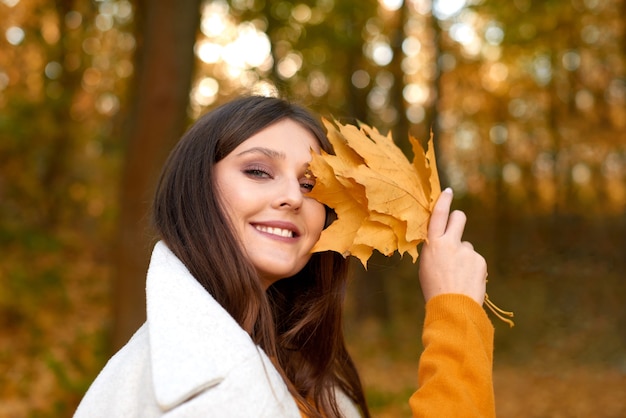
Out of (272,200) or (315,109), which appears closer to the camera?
(272,200)

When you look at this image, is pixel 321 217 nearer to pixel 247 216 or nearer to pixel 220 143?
pixel 247 216

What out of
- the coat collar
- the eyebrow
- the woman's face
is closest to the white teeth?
the woman's face

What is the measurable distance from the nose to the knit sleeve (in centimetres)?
47

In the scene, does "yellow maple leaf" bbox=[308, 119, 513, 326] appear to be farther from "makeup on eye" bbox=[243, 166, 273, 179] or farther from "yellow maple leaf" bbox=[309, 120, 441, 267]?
"makeup on eye" bbox=[243, 166, 273, 179]

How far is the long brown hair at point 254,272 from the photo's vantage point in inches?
67.9

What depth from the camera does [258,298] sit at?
1.74 m

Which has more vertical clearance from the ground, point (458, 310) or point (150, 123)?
point (150, 123)

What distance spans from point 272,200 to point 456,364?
0.65 m

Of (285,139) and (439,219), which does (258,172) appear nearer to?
(285,139)

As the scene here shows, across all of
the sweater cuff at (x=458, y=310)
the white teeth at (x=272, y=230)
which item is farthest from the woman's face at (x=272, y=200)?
the sweater cuff at (x=458, y=310)

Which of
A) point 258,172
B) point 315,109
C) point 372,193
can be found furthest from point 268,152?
point 315,109

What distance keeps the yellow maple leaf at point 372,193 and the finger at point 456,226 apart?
0.06 meters

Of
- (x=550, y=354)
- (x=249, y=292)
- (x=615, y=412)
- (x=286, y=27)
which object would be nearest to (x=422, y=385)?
(x=249, y=292)

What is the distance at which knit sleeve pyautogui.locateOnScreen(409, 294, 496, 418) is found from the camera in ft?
4.89
